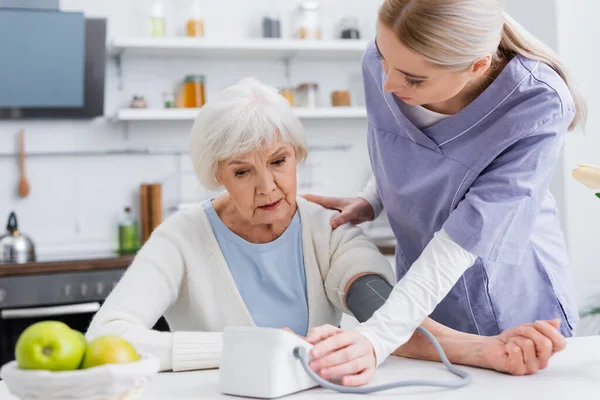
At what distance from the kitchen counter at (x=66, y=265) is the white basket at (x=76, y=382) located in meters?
2.14

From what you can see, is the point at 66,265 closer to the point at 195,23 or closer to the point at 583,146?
the point at 195,23

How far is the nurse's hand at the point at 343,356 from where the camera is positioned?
3.47 ft

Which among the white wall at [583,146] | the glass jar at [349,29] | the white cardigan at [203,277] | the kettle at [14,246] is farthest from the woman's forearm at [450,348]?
the glass jar at [349,29]

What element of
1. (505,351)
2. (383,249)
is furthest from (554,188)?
(505,351)

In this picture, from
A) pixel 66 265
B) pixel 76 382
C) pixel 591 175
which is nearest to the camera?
pixel 76 382

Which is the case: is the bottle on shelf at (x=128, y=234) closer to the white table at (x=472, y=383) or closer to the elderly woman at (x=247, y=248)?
the elderly woman at (x=247, y=248)

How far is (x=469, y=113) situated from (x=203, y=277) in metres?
0.64

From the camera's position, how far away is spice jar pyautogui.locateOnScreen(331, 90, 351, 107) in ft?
12.0

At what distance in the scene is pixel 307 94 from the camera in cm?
357

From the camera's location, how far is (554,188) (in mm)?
2920

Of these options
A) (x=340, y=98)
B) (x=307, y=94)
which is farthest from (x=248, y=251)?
(x=340, y=98)

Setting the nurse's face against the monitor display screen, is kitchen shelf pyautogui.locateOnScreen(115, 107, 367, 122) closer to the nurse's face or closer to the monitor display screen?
the monitor display screen

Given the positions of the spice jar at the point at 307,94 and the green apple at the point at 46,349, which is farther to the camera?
the spice jar at the point at 307,94

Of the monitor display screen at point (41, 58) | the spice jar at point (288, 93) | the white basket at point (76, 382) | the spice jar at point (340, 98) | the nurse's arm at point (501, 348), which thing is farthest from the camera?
the spice jar at point (340, 98)
